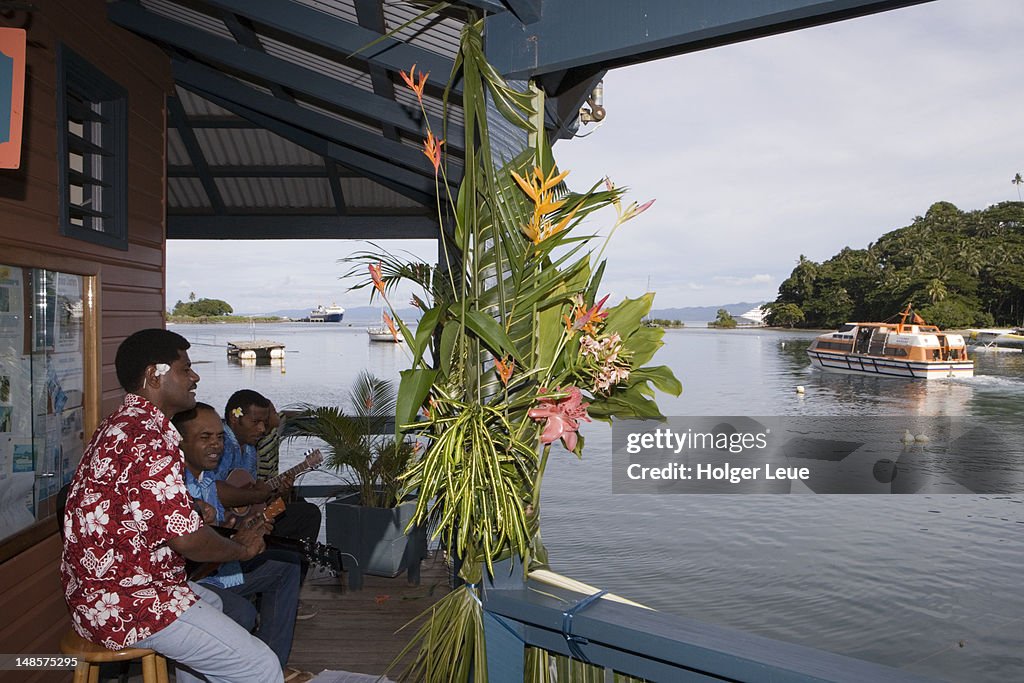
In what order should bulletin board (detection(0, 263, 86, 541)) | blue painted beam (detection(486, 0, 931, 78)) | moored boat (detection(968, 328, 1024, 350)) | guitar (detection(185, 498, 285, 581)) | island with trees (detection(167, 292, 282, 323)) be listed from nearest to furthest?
blue painted beam (detection(486, 0, 931, 78)) < guitar (detection(185, 498, 285, 581)) < bulletin board (detection(0, 263, 86, 541)) < island with trees (detection(167, 292, 282, 323)) < moored boat (detection(968, 328, 1024, 350))

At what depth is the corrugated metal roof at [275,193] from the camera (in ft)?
23.5

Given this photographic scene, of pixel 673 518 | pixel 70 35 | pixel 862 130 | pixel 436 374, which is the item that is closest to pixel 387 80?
pixel 70 35

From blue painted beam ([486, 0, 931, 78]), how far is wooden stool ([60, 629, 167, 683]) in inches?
64.5

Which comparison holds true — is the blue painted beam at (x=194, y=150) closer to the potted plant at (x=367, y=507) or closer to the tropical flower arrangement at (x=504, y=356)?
the potted plant at (x=367, y=507)

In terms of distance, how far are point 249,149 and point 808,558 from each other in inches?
904

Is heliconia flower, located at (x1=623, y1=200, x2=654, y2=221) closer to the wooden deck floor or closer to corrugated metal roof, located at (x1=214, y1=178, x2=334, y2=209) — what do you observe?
the wooden deck floor

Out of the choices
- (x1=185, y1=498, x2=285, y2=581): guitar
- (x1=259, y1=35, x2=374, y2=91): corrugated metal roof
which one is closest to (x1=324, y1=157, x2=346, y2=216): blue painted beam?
(x1=259, y1=35, x2=374, y2=91): corrugated metal roof

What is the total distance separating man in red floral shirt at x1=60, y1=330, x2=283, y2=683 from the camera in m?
1.88

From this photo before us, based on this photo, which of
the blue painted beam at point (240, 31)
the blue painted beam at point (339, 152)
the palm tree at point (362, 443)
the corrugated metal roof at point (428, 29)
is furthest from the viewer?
the blue painted beam at point (339, 152)

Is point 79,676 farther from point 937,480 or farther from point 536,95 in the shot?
point 937,480

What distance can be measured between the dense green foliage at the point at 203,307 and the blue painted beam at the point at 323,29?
48.1 metres

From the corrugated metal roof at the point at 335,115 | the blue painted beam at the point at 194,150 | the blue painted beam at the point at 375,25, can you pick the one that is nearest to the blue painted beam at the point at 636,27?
the blue painted beam at the point at 375,25

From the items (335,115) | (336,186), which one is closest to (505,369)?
(335,115)

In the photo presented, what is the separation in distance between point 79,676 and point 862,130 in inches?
3166
